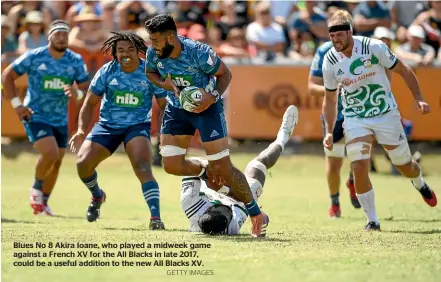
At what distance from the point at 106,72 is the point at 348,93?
3.00 m

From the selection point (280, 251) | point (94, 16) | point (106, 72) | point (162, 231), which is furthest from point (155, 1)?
point (280, 251)

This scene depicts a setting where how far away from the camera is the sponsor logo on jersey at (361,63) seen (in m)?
12.0

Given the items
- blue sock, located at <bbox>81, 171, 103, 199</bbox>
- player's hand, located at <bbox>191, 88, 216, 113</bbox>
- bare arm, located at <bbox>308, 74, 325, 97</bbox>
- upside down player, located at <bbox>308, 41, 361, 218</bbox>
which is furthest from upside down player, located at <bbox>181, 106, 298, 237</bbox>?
upside down player, located at <bbox>308, 41, 361, 218</bbox>

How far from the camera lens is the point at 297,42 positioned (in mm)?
22969

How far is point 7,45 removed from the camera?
873 inches

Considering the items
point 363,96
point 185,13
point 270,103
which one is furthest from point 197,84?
point 185,13

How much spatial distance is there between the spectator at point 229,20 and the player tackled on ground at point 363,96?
35.9ft

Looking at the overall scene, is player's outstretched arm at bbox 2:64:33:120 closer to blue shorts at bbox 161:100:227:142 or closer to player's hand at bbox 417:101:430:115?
blue shorts at bbox 161:100:227:142

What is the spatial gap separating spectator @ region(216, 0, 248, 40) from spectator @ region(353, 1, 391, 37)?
266cm

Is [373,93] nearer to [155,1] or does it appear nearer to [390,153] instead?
[390,153]

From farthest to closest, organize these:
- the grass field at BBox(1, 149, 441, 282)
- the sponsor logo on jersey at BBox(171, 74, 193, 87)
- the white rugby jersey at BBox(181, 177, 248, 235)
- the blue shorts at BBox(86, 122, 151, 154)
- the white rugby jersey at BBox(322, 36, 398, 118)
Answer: the blue shorts at BBox(86, 122, 151, 154), the white rugby jersey at BBox(322, 36, 398, 118), the white rugby jersey at BBox(181, 177, 248, 235), the sponsor logo on jersey at BBox(171, 74, 193, 87), the grass field at BBox(1, 149, 441, 282)

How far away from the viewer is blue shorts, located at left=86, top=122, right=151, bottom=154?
41.3ft

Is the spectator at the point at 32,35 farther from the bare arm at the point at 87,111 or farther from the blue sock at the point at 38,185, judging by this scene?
the bare arm at the point at 87,111

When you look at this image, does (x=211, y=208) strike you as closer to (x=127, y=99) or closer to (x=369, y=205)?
(x=369, y=205)
